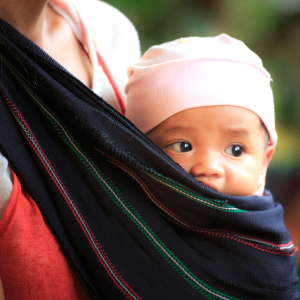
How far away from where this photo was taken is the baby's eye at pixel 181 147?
70 cm

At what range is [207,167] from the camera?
2.15ft

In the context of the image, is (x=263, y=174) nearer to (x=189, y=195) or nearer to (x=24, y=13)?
(x=189, y=195)

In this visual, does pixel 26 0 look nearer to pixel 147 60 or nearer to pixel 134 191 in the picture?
pixel 147 60

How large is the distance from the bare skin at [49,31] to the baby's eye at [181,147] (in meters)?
0.27

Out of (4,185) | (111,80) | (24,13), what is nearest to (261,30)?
(111,80)

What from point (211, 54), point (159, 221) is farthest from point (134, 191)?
point (211, 54)

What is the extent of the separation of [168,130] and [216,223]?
235 millimetres

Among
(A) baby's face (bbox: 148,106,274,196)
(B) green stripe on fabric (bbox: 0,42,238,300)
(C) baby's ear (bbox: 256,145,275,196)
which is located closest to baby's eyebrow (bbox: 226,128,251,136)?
(A) baby's face (bbox: 148,106,274,196)

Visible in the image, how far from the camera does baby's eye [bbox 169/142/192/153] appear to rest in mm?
703

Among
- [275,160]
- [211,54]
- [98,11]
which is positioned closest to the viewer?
[211,54]

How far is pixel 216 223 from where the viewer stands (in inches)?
23.2

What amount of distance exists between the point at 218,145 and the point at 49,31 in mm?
477

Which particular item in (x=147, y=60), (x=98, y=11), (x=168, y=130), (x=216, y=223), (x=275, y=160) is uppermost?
(x=98, y=11)

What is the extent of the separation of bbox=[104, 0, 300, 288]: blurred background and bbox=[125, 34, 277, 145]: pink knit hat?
111cm
